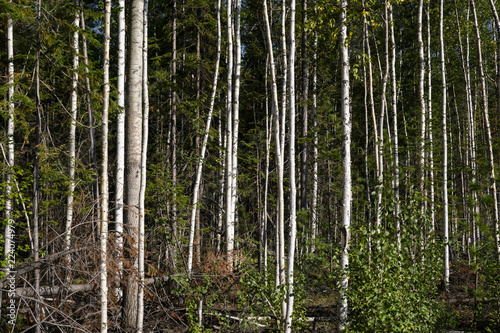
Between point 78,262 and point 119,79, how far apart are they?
11.2 feet

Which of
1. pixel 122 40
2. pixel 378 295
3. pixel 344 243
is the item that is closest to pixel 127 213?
pixel 122 40

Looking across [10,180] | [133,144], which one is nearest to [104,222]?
[133,144]

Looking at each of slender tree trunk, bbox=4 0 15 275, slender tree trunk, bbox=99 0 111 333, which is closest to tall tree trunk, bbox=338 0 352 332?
slender tree trunk, bbox=99 0 111 333

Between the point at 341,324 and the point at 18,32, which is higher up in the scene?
the point at 18,32

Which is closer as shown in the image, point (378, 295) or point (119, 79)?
point (378, 295)

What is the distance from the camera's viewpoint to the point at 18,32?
373 inches

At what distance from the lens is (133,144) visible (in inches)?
241

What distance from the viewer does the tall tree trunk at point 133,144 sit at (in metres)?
5.80

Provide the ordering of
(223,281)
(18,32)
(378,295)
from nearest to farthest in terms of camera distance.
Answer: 1. (378,295)
2. (223,281)
3. (18,32)

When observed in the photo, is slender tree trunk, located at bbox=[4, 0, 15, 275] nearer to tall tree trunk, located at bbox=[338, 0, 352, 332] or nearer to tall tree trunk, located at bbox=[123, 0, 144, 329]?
tall tree trunk, located at bbox=[123, 0, 144, 329]

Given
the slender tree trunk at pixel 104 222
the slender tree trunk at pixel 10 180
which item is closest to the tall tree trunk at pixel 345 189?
the slender tree trunk at pixel 104 222

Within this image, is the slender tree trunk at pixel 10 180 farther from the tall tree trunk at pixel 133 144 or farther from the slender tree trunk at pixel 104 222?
the slender tree trunk at pixel 104 222

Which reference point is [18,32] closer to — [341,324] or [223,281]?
[223,281]

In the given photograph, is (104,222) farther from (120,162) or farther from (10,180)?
(10,180)
